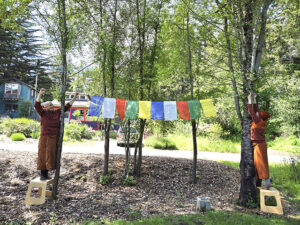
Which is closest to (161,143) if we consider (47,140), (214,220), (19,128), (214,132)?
(214,132)

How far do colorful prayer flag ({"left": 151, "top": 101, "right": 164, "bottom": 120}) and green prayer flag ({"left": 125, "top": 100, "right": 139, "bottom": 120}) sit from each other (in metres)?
0.40

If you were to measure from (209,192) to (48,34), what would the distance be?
5.12m

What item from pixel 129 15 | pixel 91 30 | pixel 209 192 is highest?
pixel 129 15

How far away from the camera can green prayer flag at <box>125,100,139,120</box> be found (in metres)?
4.98

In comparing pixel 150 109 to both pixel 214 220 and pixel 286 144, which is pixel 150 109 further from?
pixel 286 144

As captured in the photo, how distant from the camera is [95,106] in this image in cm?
494

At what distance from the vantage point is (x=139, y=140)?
578 cm

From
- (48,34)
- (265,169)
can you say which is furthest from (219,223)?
(48,34)

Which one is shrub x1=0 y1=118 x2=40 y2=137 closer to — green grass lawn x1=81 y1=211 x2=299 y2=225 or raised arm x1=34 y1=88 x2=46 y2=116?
raised arm x1=34 y1=88 x2=46 y2=116

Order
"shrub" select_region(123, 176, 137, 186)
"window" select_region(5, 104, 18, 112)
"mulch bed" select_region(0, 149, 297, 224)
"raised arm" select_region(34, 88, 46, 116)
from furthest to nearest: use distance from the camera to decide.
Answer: "window" select_region(5, 104, 18, 112)
"shrub" select_region(123, 176, 137, 186)
"raised arm" select_region(34, 88, 46, 116)
"mulch bed" select_region(0, 149, 297, 224)

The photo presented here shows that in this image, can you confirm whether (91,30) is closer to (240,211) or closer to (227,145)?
(240,211)

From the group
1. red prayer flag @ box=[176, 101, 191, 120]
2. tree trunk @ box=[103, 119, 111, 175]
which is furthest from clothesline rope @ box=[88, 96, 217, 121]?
tree trunk @ box=[103, 119, 111, 175]

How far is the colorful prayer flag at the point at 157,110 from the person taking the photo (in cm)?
502

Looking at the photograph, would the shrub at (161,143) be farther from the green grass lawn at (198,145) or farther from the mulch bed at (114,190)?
the mulch bed at (114,190)
